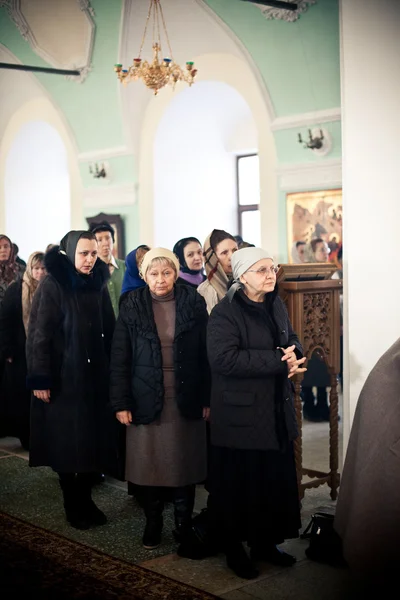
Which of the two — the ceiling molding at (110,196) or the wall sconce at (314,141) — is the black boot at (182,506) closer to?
the wall sconce at (314,141)

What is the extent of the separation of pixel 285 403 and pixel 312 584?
0.85 metres

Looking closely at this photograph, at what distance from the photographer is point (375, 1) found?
4.90 metres

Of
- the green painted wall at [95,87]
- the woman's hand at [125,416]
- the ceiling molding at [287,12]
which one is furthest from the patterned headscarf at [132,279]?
the green painted wall at [95,87]

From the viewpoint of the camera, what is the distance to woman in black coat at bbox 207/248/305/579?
4098 millimetres

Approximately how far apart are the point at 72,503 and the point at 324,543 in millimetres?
1570

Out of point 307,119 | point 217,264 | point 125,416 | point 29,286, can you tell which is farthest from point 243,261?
point 307,119

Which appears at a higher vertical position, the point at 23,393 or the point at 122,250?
the point at 122,250

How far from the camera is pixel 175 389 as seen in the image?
14.8 ft

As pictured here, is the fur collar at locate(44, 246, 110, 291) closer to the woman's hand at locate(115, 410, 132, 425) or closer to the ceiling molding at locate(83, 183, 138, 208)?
the woman's hand at locate(115, 410, 132, 425)

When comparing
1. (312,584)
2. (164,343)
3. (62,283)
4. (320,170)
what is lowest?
(312,584)

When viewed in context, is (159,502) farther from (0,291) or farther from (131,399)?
(0,291)

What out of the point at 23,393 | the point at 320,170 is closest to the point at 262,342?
the point at 23,393

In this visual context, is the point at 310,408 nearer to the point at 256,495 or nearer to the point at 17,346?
the point at 17,346

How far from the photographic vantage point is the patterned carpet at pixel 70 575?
395 centimetres
